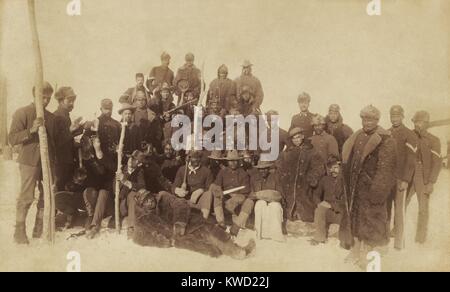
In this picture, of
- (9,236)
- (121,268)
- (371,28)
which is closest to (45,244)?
(9,236)

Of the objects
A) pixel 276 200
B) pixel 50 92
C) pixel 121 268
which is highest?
pixel 50 92

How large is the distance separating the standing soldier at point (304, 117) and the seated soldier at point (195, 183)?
1.21 meters

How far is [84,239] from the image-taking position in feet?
24.2

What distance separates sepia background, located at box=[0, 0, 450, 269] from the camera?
7348mm

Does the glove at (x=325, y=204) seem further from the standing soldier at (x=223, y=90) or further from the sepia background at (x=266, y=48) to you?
the standing soldier at (x=223, y=90)

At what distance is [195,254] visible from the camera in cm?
727

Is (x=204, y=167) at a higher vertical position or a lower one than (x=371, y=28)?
lower

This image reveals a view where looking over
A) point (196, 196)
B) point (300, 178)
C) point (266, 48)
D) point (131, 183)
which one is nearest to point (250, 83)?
point (266, 48)

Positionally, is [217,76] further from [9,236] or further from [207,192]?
[9,236]

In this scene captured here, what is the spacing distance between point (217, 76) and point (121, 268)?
2.65 meters

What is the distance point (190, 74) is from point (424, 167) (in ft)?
10.1

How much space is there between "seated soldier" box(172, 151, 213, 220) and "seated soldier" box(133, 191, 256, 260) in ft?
0.34

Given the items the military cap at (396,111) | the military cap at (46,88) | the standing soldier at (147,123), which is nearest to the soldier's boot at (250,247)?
the standing soldier at (147,123)

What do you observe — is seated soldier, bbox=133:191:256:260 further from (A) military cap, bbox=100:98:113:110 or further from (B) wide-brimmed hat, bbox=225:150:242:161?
(A) military cap, bbox=100:98:113:110
